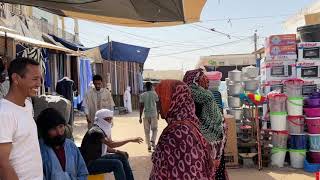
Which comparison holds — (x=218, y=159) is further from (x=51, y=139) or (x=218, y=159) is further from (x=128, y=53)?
(x=128, y=53)

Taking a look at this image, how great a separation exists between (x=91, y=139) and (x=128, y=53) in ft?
50.3

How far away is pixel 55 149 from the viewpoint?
3.30 m

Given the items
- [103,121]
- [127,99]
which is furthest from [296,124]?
[127,99]

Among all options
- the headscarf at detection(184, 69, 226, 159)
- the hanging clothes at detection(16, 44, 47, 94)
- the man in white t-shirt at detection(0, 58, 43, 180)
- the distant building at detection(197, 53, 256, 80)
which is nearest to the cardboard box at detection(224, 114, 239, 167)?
the hanging clothes at detection(16, 44, 47, 94)

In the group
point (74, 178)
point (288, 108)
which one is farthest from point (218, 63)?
point (74, 178)

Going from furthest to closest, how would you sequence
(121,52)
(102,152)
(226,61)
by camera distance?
(226,61)
(121,52)
(102,152)

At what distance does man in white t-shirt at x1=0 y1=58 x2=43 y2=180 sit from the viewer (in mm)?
2316

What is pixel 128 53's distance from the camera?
19.7 meters

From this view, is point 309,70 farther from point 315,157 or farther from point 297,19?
point 297,19

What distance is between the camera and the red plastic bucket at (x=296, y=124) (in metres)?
7.34

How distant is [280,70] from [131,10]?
168 inches

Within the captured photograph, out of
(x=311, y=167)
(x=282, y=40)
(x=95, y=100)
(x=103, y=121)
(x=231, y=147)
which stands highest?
(x=282, y=40)

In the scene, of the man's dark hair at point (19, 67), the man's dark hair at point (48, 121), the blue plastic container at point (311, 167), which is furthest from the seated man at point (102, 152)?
the blue plastic container at point (311, 167)

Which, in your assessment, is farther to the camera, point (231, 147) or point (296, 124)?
point (231, 147)
